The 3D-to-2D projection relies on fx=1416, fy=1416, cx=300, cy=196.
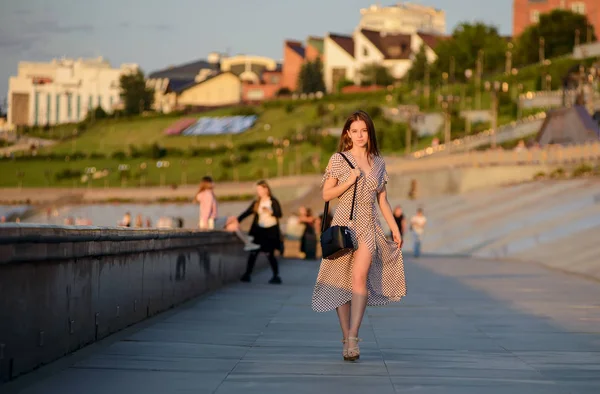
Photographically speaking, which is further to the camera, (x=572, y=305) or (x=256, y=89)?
(x=256, y=89)

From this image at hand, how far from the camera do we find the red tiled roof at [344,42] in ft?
598

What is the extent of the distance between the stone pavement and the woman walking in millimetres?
463

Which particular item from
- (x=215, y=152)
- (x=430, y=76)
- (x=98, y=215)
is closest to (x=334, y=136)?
(x=215, y=152)

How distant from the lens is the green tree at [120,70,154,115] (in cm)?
18100

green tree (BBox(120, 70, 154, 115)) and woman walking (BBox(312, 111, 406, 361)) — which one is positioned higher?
green tree (BBox(120, 70, 154, 115))

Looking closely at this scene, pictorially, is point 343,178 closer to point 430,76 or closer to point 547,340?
point 547,340

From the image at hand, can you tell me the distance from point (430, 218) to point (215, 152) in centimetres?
7199

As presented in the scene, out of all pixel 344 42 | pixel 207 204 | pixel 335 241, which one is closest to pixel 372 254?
pixel 335 241

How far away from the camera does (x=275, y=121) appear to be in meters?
148

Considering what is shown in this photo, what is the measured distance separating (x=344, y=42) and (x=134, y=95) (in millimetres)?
28392

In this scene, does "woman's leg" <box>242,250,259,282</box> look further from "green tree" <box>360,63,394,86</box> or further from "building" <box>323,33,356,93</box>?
"building" <box>323,33,356,93</box>

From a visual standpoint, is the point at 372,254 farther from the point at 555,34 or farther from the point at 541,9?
the point at 541,9

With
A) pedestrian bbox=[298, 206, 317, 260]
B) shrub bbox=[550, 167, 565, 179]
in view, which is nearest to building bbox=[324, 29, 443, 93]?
shrub bbox=[550, 167, 565, 179]

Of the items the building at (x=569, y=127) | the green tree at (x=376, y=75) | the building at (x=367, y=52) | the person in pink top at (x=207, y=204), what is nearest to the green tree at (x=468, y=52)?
the green tree at (x=376, y=75)
